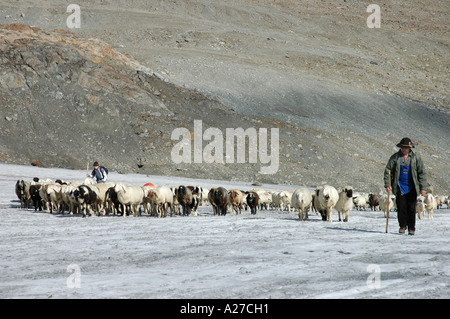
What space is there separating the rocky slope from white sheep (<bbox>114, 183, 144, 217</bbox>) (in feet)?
86.1

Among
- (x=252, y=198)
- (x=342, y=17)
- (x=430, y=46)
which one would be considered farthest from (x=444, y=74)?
(x=252, y=198)

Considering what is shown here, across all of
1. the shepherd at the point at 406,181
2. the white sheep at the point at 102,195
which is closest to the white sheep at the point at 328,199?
the shepherd at the point at 406,181

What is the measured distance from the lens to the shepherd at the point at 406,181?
1146 cm

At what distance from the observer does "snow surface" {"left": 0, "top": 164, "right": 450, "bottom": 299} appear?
6.49 metres

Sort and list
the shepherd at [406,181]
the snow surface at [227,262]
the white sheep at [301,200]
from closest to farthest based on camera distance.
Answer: the snow surface at [227,262] < the shepherd at [406,181] < the white sheep at [301,200]

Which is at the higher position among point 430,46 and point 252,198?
point 430,46

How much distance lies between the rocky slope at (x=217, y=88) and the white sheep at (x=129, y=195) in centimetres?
2625

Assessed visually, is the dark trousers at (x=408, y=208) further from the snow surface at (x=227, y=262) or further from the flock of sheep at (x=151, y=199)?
the flock of sheep at (x=151, y=199)

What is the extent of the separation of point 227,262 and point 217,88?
5678 cm

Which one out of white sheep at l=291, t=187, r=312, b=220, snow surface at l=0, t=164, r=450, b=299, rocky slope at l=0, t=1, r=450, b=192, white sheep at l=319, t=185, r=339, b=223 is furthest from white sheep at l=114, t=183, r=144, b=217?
rocky slope at l=0, t=1, r=450, b=192

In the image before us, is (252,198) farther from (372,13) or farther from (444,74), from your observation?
(372,13)

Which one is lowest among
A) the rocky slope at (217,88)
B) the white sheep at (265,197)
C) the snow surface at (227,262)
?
the snow surface at (227,262)

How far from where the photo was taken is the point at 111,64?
61000 mm
